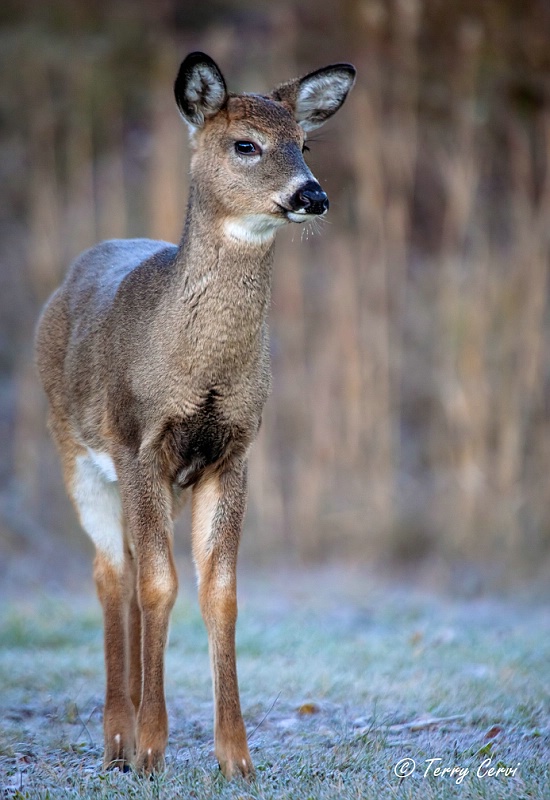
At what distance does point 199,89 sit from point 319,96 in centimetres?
71

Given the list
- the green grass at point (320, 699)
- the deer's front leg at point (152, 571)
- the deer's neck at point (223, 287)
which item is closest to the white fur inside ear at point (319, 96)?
the deer's neck at point (223, 287)

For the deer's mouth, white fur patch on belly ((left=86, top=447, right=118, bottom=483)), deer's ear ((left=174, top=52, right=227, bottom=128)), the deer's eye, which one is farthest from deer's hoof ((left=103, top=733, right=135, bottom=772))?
deer's ear ((left=174, top=52, right=227, bottom=128))

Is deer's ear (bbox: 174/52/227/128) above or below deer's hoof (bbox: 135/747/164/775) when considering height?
above

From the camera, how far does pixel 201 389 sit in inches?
190

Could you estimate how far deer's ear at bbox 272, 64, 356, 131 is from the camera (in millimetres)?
5461

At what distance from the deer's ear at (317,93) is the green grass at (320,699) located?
2.75m

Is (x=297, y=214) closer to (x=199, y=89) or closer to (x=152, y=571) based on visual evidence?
(x=199, y=89)

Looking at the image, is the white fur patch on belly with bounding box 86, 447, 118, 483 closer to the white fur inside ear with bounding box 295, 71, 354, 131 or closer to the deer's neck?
the deer's neck

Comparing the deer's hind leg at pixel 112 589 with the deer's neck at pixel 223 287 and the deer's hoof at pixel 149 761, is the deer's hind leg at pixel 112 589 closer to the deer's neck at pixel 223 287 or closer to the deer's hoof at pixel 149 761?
the deer's hoof at pixel 149 761

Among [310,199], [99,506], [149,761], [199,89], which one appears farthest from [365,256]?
[149,761]

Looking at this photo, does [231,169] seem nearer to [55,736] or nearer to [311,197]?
[311,197]

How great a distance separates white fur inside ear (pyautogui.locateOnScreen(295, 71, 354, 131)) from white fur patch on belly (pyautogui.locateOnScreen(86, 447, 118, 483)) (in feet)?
5.85

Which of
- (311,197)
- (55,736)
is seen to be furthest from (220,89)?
(55,736)

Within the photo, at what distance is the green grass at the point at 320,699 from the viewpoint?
428cm
